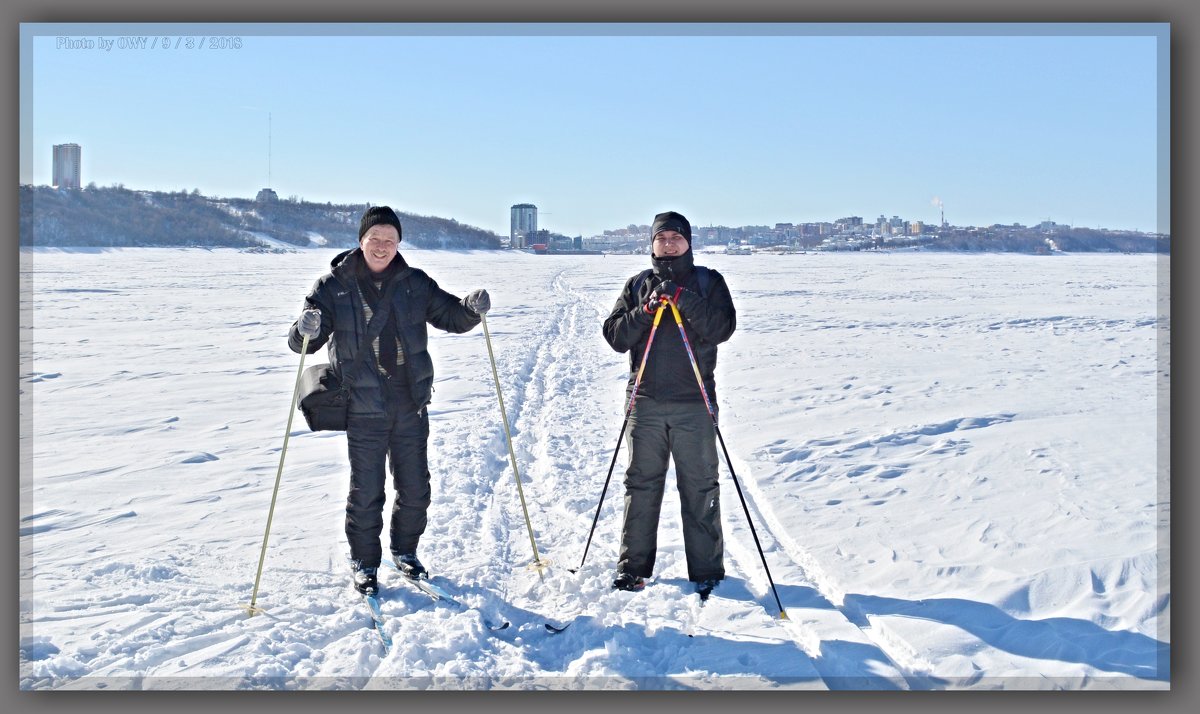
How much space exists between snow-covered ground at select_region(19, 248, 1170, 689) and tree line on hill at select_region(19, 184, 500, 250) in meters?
6.97

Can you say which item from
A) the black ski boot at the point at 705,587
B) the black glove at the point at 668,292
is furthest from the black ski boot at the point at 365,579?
the black glove at the point at 668,292

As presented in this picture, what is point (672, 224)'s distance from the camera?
3807 mm

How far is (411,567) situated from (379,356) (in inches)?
40.1

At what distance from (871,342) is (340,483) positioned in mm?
9550

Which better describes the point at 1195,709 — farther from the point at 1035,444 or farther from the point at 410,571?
the point at 410,571

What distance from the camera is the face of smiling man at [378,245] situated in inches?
153

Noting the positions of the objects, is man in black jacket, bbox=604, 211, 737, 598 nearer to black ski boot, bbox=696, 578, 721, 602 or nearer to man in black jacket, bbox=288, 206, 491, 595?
black ski boot, bbox=696, 578, 721, 602

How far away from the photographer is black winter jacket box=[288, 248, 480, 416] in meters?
A: 3.89

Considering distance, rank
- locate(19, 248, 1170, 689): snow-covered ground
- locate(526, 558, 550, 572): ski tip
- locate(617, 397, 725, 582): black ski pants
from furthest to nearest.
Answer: locate(526, 558, 550, 572): ski tip, locate(617, 397, 725, 582): black ski pants, locate(19, 248, 1170, 689): snow-covered ground

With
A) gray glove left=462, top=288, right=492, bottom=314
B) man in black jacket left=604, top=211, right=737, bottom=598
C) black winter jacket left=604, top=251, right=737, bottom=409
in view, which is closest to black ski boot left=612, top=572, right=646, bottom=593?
man in black jacket left=604, top=211, right=737, bottom=598

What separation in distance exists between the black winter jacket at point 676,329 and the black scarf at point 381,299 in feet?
3.27

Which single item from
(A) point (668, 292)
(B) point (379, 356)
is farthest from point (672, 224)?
(B) point (379, 356)

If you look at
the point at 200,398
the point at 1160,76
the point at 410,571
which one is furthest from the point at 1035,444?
the point at 200,398

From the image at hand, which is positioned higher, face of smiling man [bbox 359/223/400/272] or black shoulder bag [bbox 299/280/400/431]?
face of smiling man [bbox 359/223/400/272]
